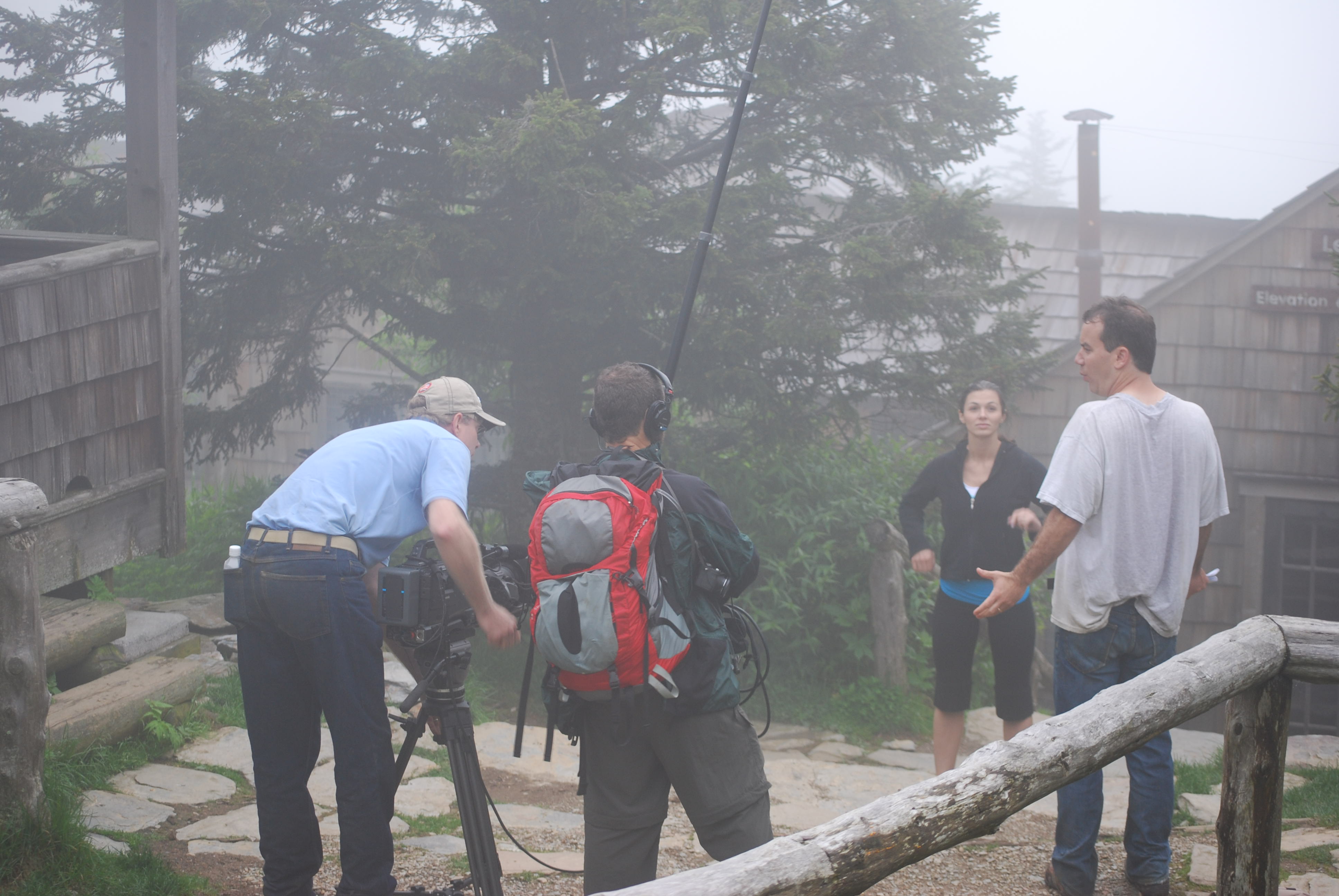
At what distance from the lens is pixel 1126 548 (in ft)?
10.2

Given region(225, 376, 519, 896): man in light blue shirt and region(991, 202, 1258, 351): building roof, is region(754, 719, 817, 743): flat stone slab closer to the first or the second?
region(225, 376, 519, 896): man in light blue shirt

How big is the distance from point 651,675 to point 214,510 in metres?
8.05

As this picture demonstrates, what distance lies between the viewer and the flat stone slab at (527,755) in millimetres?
5191

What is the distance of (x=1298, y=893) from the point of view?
10.0 ft

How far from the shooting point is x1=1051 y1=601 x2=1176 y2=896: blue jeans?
312cm

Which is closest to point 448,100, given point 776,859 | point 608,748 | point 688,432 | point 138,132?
point 138,132

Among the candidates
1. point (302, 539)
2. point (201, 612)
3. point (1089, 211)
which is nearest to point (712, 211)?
point (302, 539)

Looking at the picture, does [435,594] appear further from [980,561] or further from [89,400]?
[89,400]

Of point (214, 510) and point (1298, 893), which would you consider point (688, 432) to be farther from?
point (1298, 893)

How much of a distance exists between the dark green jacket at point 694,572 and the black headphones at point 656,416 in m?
0.06

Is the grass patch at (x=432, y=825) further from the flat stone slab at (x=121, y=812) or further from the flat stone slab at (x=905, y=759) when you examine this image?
the flat stone slab at (x=905, y=759)

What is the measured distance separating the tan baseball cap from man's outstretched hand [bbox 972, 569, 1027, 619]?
1813 mm

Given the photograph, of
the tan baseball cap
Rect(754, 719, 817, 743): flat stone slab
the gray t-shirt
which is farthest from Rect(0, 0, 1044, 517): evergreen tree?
the gray t-shirt

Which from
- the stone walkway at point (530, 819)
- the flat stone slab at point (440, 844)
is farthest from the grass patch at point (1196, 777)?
the flat stone slab at point (440, 844)
